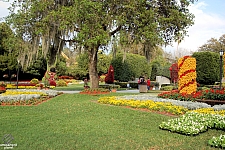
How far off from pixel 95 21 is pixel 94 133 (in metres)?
9.90

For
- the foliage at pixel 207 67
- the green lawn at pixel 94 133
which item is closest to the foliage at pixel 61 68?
the foliage at pixel 207 67

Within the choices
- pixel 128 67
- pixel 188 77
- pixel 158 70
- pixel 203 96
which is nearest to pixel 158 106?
pixel 203 96

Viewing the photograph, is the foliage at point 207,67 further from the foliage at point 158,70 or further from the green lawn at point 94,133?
the green lawn at point 94,133

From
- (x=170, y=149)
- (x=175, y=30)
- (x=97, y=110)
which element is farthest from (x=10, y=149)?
(x=175, y=30)

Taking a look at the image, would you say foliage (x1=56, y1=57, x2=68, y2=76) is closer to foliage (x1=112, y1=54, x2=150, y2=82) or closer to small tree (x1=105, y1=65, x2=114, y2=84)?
foliage (x1=112, y1=54, x2=150, y2=82)

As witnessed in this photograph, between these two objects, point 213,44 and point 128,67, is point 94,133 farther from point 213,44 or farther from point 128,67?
point 213,44

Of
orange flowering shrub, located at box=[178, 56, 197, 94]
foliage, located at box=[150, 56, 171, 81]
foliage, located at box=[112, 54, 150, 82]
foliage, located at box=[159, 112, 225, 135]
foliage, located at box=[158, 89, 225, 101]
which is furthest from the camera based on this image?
foliage, located at box=[150, 56, 171, 81]

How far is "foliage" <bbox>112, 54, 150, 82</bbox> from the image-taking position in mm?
29562

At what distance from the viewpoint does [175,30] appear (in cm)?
1647

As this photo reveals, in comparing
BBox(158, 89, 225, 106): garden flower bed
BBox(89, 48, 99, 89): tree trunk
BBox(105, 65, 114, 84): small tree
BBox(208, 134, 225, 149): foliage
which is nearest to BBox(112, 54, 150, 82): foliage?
BBox(105, 65, 114, 84): small tree

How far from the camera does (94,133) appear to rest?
541 cm

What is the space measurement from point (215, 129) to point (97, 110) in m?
3.94

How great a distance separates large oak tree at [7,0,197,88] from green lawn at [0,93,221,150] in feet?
23.9

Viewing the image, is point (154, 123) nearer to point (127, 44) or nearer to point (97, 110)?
point (97, 110)
